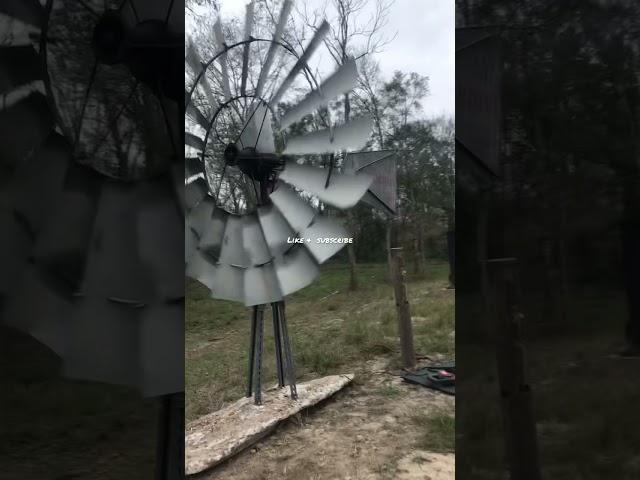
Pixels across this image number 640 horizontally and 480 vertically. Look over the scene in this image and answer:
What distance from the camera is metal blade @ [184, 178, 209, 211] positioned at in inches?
87.6

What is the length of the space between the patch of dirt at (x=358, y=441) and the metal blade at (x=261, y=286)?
0.57m

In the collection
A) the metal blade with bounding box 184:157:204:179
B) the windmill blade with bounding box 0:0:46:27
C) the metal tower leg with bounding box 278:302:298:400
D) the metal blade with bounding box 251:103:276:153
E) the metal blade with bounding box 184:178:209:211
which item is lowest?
the metal tower leg with bounding box 278:302:298:400

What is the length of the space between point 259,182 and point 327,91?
56 cm

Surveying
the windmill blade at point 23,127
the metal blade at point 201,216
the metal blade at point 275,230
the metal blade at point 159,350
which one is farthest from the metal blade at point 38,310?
the metal blade at point 275,230

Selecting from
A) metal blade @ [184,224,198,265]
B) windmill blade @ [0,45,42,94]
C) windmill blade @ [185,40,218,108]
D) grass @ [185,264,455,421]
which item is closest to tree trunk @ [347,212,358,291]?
grass @ [185,264,455,421]

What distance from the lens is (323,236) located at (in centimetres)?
233

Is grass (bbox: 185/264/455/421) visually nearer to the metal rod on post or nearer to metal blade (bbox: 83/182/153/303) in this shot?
the metal rod on post

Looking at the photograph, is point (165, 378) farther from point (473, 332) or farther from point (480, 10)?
point (480, 10)

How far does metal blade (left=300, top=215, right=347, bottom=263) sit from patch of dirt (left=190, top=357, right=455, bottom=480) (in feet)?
1.89

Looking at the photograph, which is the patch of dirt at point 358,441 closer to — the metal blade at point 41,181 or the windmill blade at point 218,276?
the windmill blade at point 218,276

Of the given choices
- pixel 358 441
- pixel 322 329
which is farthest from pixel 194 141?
pixel 358 441

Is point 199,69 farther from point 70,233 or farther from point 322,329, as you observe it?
point 322,329

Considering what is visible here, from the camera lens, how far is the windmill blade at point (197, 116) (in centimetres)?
220

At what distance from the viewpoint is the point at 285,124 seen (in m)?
2.35
